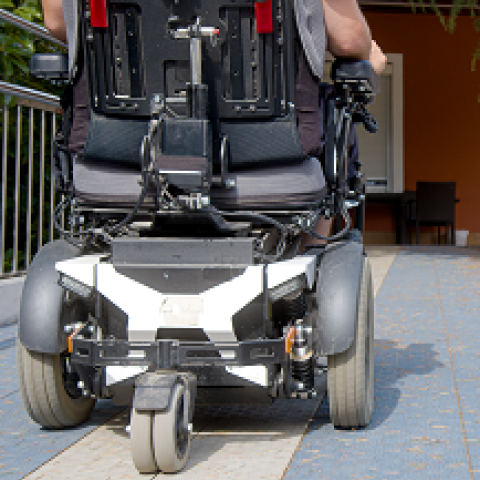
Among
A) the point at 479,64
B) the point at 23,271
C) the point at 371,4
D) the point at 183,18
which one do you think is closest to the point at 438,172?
the point at 479,64

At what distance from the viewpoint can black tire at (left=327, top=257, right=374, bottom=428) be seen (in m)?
2.97

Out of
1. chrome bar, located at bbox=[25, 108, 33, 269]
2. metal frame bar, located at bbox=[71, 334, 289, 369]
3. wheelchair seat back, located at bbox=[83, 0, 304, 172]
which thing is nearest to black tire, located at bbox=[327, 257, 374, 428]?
metal frame bar, located at bbox=[71, 334, 289, 369]

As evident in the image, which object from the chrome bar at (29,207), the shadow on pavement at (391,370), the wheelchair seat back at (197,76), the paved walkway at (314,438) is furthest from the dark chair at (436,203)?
the wheelchair seat back at (197,76)

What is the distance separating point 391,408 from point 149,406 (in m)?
1.22

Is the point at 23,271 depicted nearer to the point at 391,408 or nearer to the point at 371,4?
the point at 391,408

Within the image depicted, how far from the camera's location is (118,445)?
3.01 metres

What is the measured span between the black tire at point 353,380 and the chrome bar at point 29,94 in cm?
307

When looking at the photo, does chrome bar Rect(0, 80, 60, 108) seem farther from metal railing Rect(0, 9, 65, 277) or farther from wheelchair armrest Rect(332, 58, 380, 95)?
wheelchair armrest Rect(332, 58, 380, 95)

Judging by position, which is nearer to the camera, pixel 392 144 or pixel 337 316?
pixel 337 316

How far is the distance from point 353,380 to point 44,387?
1.04 meters

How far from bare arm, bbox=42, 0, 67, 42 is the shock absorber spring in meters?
1.35

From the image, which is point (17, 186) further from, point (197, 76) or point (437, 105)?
point (437, 105)

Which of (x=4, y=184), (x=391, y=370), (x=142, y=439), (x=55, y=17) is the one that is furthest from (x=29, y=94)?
(x=142, y=439)

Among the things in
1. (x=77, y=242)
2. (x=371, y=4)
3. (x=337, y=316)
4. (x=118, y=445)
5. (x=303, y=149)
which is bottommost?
(x=118, y=445)
